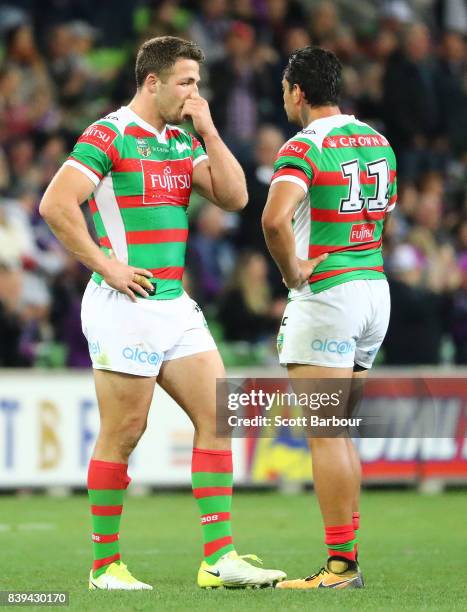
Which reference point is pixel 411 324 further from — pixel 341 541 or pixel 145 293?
A: pixel 145 293

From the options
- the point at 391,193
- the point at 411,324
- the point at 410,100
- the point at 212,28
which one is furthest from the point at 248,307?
the point at 391,193

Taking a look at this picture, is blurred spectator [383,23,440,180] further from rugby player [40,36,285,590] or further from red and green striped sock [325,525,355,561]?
red and green striped sock [325,525,355,561]

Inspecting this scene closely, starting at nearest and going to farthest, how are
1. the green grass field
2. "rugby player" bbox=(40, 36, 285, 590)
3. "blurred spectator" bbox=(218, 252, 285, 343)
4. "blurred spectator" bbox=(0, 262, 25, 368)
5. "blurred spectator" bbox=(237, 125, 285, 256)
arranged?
the green grass field
"rugby player" bbox=(40, 36, 285, 590)
"blurred spectator" bbox=(0, 262, 25, 368)
"blurred spectator" bbox=(218, 252, 285, 343)
"blurred spectator" bbox=(237, 125, 285, 256)

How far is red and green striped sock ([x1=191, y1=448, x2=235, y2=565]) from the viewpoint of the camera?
21.6 ft

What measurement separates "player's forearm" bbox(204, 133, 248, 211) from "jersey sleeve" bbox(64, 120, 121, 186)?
43cm

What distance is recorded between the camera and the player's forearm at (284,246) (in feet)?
21.1

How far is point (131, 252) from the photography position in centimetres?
659

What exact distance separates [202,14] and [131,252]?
11.6 metres

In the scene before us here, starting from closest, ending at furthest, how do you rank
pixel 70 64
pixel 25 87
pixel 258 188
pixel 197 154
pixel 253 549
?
pixel 197 154, pixel 253 549, pixel 258 188, pixel 25 87, pixel 70 64

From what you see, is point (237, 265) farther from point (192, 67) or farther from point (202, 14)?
point (192, 67)

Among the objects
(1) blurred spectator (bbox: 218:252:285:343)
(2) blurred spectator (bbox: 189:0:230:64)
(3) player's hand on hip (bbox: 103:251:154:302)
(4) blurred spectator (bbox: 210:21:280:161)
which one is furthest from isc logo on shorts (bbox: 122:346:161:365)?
(2) blurred spectator (bbox: 189:0:230:64)

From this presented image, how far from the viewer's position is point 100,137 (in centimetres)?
653

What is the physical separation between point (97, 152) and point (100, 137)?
0.09m

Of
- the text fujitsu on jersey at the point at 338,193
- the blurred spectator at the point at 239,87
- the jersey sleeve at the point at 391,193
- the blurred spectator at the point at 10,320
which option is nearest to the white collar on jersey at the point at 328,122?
the text fujitsu on jersey at the point at 338,193
